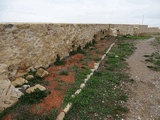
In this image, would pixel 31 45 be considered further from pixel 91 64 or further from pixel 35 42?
pixel 91 64

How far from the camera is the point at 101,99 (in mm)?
6172

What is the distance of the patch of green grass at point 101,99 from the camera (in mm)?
5301

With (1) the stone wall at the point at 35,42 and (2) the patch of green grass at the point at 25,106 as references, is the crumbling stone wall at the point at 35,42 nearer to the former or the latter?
(1) the stone wall at the point at 35,42

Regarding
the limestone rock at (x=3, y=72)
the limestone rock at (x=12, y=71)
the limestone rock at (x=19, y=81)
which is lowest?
the limestone rock at (x=19, y=81)

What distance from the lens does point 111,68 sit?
31.1 feet

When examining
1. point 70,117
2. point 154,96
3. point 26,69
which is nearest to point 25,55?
point 26,69

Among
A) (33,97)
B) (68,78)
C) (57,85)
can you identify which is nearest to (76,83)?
(68,78)

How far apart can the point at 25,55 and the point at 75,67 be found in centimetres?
282

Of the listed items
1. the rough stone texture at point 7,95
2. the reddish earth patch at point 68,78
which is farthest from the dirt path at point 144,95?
the rough stone texture at point 7,95

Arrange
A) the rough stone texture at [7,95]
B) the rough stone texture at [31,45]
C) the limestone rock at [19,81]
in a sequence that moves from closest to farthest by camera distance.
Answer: the rough stone texture at [7,95] < the rough stone texture at [31,45] < the limestone rock at [19,81]

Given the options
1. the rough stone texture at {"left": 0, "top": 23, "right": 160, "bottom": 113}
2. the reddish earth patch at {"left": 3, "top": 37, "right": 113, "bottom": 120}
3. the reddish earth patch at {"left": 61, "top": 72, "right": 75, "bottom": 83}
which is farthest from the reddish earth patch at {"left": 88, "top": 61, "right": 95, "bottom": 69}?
the reddish earth patch at {"left": 61, "top": 72, "right": 75, "bottom": 83}

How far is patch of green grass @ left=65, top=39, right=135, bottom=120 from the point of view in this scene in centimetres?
530

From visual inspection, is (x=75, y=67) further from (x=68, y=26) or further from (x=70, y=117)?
(x=70, y=117)

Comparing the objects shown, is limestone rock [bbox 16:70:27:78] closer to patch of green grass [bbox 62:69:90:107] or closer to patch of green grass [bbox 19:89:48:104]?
patch of green grass [bbox 19:89:48:104]
